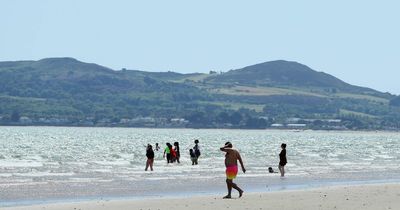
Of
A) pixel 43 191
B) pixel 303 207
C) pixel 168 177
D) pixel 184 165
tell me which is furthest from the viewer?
pixel 184 165

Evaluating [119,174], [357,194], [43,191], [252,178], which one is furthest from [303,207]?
[119,174]

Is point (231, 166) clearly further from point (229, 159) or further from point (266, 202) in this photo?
point (266, 202)

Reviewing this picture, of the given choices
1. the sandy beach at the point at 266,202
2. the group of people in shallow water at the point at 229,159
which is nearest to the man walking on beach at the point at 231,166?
the group of people in shallow water at the point at 229,159

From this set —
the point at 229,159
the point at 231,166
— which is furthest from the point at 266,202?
the point at 229,159

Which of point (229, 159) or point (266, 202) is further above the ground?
point (229, 159)

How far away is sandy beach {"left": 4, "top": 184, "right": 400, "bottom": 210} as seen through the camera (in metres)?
21.9

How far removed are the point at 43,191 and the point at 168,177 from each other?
9232mm

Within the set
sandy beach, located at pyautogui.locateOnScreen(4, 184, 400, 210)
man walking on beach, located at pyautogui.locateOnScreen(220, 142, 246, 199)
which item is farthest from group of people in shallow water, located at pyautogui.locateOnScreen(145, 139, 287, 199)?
sandy beach, located at pyautogui.locateOnScreen(4, 184, 400, 210)

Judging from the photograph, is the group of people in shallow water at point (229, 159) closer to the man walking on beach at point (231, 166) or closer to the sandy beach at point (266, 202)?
the man walking on beach at point (231, 166)

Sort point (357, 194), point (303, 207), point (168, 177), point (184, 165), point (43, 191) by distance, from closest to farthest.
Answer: point (303, 207) < point (357, 194) < point (43, 191) < point (168, 177) < point (184, 165)

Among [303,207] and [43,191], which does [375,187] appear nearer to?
[303,207]

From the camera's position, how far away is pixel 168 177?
36.5 metres

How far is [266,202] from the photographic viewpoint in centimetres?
2306

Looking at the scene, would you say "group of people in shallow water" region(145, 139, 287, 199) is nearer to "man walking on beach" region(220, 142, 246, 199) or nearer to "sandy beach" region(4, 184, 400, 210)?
"man walking on beach" region(220, 142, 246, 199)
